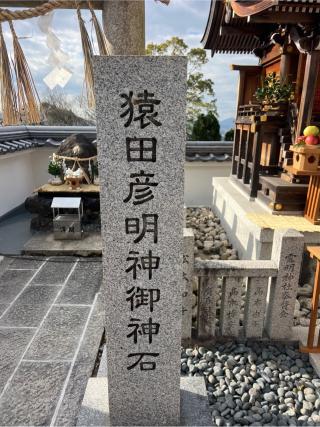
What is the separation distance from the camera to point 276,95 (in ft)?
18.4

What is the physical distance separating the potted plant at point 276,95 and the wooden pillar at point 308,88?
68 cm

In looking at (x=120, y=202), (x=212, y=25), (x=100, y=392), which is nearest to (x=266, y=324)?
(x=100, y=392)

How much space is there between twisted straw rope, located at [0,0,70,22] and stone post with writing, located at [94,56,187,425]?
12.6 inches

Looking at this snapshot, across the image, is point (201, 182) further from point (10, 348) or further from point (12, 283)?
point (10, 348)

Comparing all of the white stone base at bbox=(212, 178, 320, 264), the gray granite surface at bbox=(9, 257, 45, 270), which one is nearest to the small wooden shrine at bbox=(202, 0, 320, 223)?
the white stone base at bbox=(212, 178, 320, 264)

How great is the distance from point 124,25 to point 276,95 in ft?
15.2

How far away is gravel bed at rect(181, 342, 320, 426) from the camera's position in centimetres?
276

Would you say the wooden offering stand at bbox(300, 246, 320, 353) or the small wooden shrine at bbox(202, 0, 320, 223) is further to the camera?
the small wooden shrine at bbox(202, 0, 320, 223)

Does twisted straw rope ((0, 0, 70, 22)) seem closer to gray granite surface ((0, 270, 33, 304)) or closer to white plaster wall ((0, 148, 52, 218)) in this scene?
gray granite surface ((0, 270, 33, 304))

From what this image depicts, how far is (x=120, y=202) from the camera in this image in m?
2.07

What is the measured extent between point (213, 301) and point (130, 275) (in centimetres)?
163

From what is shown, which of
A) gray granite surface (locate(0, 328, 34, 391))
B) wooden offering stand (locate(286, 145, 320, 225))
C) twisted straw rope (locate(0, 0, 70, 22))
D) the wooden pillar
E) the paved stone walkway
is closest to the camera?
twisted straw rope (locate(0, 0, 70, 22))

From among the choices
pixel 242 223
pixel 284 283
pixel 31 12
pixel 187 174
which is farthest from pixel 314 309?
pixel 187 174

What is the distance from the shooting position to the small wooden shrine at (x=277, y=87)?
4.43 m
